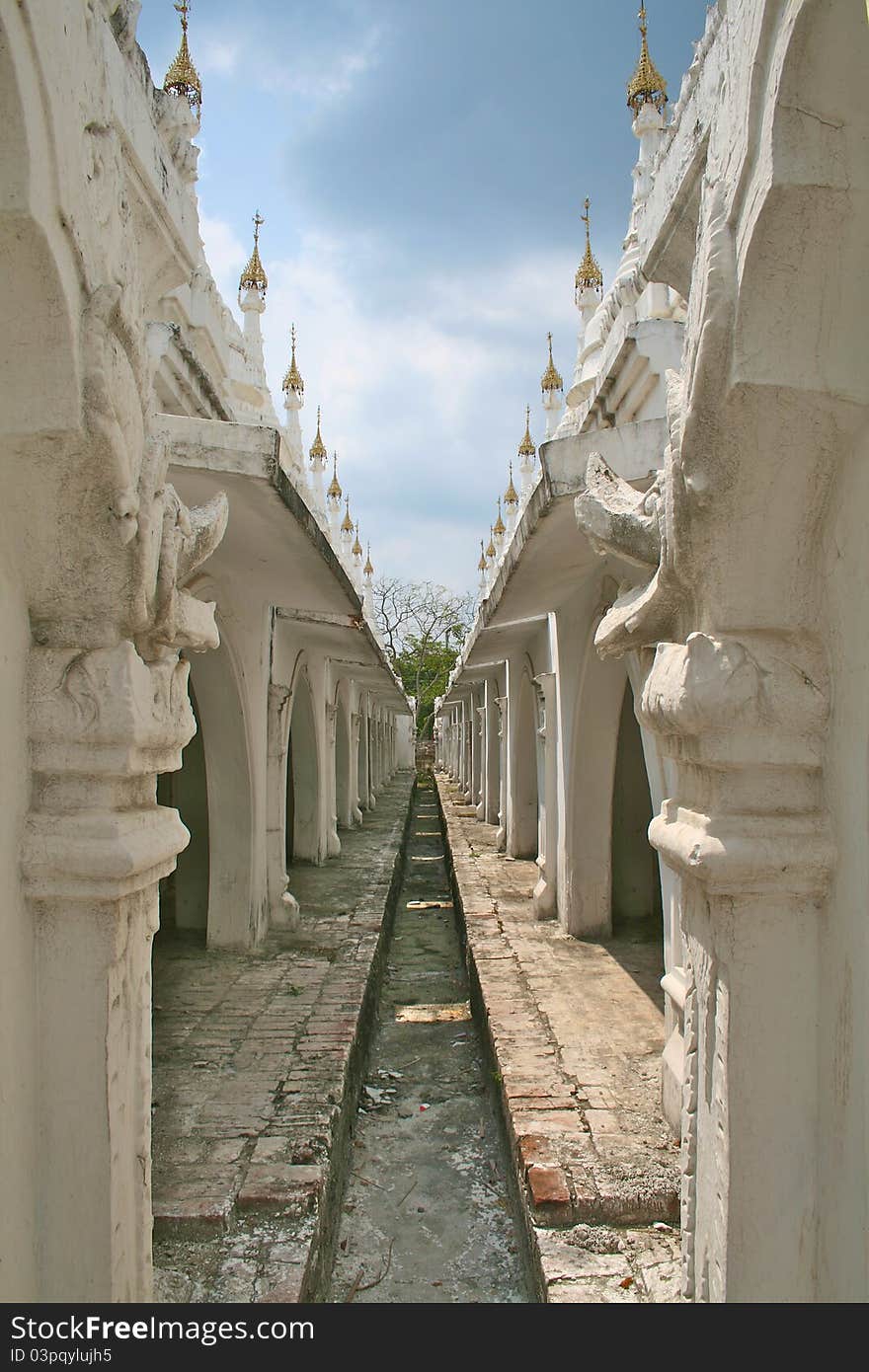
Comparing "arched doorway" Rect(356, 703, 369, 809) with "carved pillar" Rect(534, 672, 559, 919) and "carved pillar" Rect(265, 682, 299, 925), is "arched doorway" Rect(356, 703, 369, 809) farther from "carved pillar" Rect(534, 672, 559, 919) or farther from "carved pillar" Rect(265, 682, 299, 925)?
"carved pillar" Rect(534, 672, 559, 919)

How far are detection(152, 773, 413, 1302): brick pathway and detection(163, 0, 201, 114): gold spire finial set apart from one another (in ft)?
21.5

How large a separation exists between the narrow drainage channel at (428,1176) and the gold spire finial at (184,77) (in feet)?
23.7

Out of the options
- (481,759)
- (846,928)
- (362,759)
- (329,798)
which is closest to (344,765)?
(481,759)

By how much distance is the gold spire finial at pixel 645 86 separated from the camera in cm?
705

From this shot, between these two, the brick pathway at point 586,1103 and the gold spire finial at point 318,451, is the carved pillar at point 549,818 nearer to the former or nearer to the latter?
the brick pathway at point 586,1103

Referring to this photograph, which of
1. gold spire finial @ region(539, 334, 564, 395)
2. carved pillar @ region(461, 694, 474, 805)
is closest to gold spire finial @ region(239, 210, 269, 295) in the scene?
gold spire finial @ region(539, 334, 564, 395)

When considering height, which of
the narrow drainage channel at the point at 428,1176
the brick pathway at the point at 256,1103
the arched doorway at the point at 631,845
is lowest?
the narrow drainage channel at the point at 428,1176

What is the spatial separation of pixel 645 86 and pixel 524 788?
7585 mm

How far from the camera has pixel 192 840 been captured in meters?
8.62

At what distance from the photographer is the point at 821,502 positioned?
2.15m

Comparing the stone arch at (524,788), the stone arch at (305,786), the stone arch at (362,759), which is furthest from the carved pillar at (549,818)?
the stone arch at (362,759)
